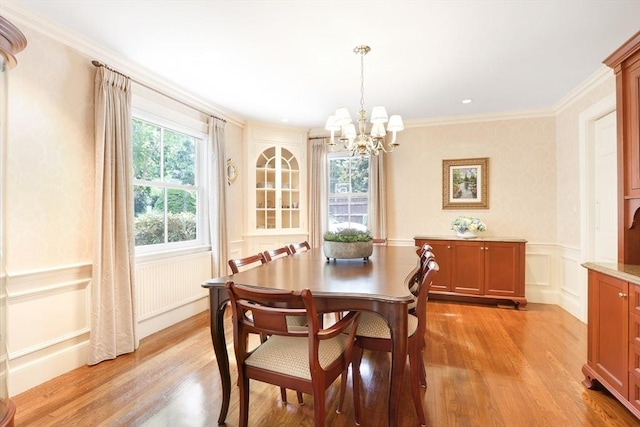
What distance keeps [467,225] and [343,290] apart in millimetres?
3284

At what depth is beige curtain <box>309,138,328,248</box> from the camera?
5090 mm

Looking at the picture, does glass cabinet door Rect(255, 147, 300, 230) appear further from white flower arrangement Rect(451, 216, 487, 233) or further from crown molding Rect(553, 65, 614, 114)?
crown molding Rect(553, 65, 614, 114)

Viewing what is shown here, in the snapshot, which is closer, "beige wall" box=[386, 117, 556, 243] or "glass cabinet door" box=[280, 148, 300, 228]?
"beige wall" box=[386, 117, 556, 243]

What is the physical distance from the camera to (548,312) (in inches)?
154

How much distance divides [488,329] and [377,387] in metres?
1.78

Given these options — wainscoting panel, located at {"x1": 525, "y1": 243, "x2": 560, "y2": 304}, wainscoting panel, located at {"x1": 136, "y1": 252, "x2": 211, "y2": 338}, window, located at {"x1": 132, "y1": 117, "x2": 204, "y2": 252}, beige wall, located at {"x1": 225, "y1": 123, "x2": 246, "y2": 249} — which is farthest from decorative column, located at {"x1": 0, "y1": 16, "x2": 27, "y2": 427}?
wainscoting panel, located at {"x1": 525, "y1": 243, "x2": 560, "y2": 304}

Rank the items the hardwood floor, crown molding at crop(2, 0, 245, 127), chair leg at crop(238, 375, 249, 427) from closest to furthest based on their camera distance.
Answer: chair leg at crop(238, 375, 249, 427) → the hardwood floor → crown molding at crop(2, 0, 245, 127)

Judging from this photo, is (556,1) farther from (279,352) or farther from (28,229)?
(28,229)

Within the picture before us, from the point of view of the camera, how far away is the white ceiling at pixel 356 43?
2188mm

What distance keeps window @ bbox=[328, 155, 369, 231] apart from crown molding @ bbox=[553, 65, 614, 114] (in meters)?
2.59

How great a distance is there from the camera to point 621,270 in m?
2.01

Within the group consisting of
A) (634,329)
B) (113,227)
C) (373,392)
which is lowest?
(373,392)

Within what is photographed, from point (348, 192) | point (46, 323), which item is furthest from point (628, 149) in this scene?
point (46, 323)

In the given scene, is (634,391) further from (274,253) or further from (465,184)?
(465,184)
